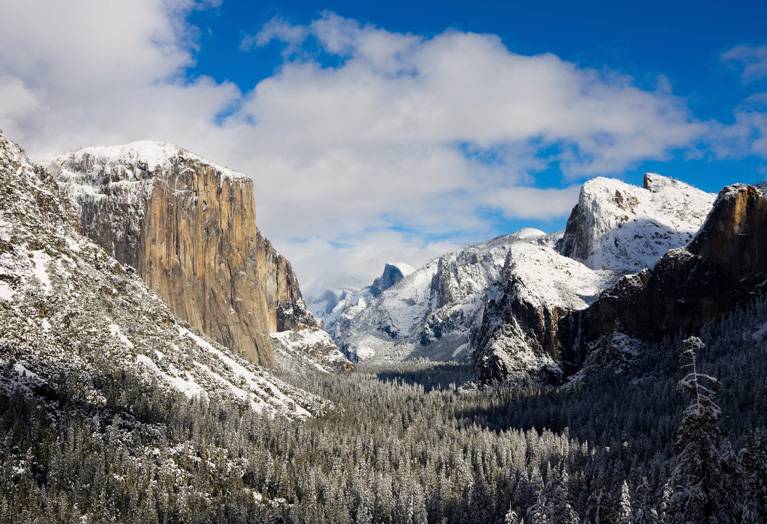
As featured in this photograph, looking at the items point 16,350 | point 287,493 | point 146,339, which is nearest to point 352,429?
point 287,493

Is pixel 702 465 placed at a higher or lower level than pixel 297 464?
higher

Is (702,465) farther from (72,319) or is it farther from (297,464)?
(72,319)

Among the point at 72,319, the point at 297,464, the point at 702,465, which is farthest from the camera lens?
the point at 297,464

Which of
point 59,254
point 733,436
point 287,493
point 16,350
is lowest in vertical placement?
point 287,493

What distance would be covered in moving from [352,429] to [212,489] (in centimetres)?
6843

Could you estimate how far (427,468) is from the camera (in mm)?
149375

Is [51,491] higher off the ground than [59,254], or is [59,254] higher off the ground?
[59,254]

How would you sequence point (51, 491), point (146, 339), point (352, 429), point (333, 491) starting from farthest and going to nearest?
point (352, 429) < point (146, 339) < point (333, 491) < point (51, 491)

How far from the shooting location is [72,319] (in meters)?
146

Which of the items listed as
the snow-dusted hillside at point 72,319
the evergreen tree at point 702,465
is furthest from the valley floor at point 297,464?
the evergreen tree at point 702,465

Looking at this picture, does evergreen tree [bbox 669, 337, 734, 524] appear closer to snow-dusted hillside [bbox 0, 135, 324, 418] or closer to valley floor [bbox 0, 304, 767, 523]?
valley floor [bbox 0, 304, 767, 523]

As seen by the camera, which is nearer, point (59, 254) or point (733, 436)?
point (733, 436)

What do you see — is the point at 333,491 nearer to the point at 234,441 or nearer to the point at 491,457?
the point at 234,441

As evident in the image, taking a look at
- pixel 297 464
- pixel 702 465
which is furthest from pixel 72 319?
pixel 702 465
